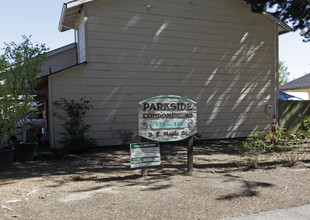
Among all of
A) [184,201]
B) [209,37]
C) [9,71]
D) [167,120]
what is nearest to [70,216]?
[184,201]

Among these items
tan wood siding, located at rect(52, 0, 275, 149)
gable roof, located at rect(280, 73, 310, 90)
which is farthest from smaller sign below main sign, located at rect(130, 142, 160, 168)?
gable roof, located at rect(280, 73, 310, 90)

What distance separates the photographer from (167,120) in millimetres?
5406

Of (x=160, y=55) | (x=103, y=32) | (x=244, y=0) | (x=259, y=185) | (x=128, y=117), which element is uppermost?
(x=244, y=0)

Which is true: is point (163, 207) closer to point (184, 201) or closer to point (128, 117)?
point (184, 201)

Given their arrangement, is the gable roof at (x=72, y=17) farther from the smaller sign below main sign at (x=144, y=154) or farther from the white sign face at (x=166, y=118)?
the smaller sign below main sign at (x=144, y=154)

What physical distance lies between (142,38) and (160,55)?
933 mm

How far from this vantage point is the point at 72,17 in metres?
10.6

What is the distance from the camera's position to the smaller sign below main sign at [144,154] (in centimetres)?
521

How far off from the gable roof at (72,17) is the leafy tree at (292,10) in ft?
1.04

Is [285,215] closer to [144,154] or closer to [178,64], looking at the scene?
[144,154]

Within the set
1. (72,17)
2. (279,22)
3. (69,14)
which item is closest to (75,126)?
(69,14)

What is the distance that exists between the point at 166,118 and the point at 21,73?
4218 millimetres

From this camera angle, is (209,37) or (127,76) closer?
(127,76)

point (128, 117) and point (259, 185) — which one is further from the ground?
point (128, 117)
